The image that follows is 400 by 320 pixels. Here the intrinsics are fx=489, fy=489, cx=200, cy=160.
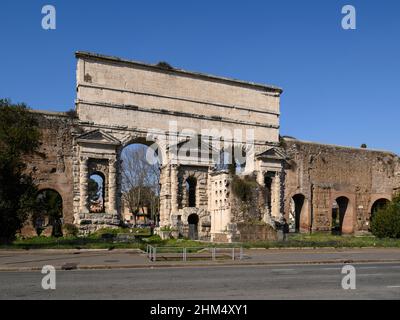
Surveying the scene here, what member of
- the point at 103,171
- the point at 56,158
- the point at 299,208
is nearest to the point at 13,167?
the point at 56,158

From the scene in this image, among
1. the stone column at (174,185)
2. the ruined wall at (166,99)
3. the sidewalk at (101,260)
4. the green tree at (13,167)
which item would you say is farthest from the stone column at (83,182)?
the sidewalk at (101,260)

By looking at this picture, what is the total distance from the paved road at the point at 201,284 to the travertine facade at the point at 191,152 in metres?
12.5

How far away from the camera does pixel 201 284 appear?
10953 millimetres

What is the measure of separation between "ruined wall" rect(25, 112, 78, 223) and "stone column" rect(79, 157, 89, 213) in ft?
2.08

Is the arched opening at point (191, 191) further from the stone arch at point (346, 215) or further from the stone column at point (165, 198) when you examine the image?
the stone arch at point (346, 215)

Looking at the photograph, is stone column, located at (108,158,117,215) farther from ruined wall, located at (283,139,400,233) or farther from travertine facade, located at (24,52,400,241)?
ruined wall, located at (283,139,400,233)

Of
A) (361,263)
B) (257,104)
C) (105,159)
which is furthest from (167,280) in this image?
(257,104)

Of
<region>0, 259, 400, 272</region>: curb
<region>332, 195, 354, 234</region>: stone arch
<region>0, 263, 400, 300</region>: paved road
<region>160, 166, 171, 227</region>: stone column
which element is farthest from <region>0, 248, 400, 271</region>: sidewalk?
<region>332, 195, 354, 234</region>: stone arch

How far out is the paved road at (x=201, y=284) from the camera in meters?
9.27

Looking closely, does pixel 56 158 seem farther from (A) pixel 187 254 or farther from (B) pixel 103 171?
(A) pixel 187 254
